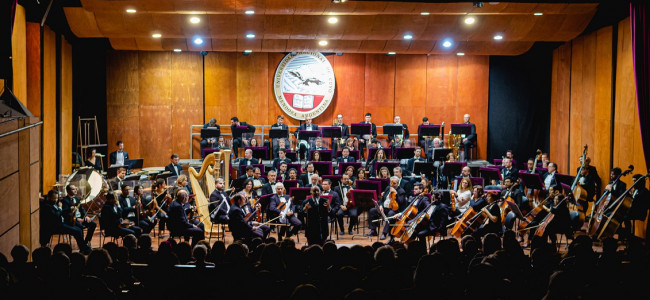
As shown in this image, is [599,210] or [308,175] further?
[308,175]

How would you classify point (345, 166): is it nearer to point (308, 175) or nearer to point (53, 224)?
point (308, 175)

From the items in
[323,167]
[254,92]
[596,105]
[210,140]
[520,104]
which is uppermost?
[254,92]

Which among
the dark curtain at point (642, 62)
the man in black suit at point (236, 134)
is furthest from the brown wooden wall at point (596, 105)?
the man in black suit at point (236, 134)

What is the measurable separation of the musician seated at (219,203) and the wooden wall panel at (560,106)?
24.6 feet

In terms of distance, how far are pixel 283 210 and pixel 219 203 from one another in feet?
3.35

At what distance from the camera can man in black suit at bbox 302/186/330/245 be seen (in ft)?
33.9

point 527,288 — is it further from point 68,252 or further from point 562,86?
point 562,86

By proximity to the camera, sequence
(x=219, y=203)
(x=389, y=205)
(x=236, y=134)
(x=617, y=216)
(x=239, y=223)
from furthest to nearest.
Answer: (x=236, y=134) → (x=389, y=205) → (x=219, y=203) → (x=617, y=216) → (x=239, y=223)

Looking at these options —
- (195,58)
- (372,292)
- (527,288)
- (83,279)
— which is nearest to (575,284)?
(527,288)

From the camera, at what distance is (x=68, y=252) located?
678 centimetres

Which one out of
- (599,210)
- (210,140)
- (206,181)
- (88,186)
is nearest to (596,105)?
(599,210)

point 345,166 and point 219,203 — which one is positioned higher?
point 345,166

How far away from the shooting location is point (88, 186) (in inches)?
426

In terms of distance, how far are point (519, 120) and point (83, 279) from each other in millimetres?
12559
